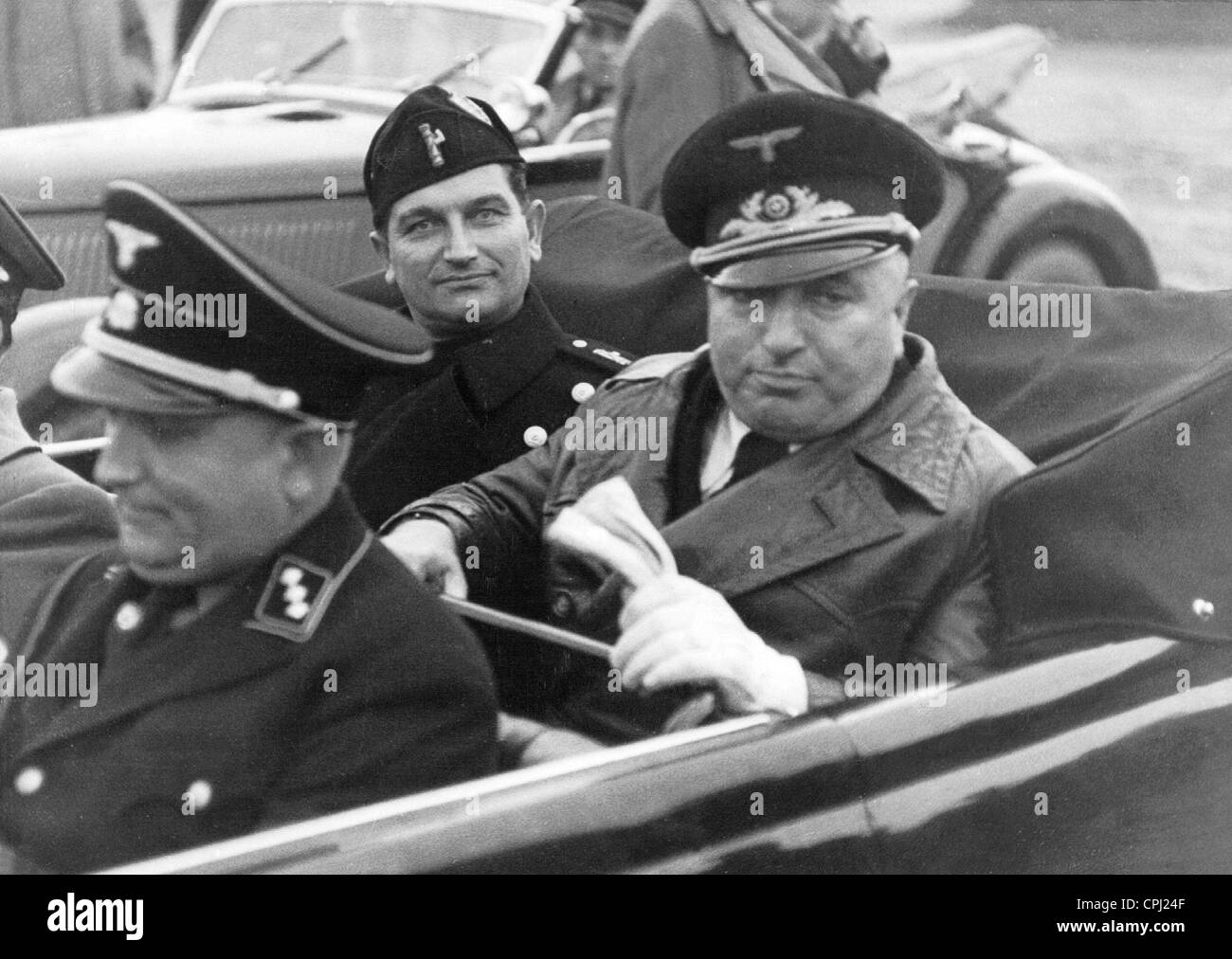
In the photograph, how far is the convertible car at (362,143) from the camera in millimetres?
2678

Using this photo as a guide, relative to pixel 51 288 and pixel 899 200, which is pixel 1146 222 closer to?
pixel 899 200

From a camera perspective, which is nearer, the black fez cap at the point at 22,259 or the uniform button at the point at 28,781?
the uniform button at the point at 28,781

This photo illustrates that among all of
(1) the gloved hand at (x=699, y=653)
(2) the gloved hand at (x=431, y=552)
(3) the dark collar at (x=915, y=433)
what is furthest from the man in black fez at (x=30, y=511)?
(3) the dark collar at (x=915, y=433)

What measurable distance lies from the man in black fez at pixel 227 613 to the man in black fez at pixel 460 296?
226 millimetres

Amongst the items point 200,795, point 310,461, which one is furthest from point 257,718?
point 310,461

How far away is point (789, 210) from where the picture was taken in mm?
2516

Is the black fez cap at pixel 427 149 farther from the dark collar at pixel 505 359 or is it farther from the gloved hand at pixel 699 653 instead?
the gloved hand at pixel 699 653

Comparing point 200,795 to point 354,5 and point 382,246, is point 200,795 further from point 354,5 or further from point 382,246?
point 354,5

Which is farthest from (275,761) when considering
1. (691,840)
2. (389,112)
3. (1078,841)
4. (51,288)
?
(1078,841)

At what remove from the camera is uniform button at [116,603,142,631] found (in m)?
2.30

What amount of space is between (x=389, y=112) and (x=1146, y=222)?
3.74 ft

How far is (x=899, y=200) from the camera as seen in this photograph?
2.55 metres

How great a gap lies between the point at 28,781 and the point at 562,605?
2.31 feet
